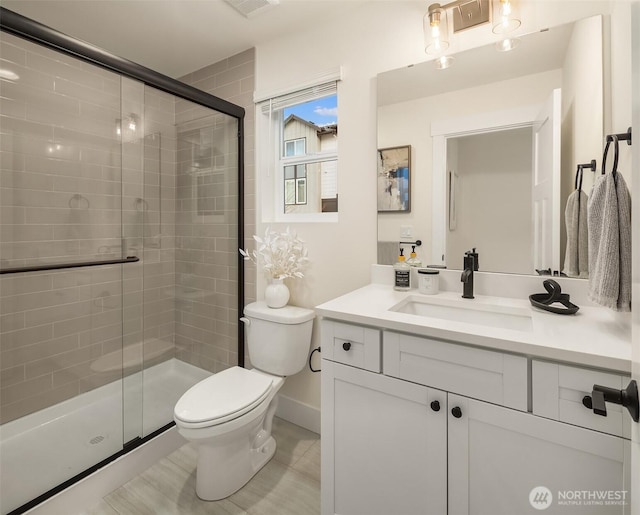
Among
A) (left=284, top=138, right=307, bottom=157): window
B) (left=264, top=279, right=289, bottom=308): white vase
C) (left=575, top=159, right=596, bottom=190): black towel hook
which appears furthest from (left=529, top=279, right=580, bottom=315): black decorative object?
(left=284, top=138, right=307, bottom=157): window

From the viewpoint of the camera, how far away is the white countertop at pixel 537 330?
80 cm

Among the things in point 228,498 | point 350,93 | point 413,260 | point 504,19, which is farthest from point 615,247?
point 228,498

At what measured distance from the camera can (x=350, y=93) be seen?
1.77m

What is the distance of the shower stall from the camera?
159 centimetres

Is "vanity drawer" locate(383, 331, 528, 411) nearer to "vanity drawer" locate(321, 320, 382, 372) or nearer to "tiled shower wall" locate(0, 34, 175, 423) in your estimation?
"vanity drawer" locate(321, 320, 382, 372)

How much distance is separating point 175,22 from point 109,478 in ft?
8.04

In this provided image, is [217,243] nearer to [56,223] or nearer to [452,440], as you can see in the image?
[56,223]

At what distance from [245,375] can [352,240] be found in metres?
0.93

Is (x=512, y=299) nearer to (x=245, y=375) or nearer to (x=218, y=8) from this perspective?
(x=245, y=375)

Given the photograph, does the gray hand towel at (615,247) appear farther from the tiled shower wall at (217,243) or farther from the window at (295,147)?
the tiled shower wall at (217,243)

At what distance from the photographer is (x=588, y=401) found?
2.59 feet

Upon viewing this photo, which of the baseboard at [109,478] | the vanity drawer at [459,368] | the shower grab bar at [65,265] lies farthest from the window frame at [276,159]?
the baseboard at [109,478]

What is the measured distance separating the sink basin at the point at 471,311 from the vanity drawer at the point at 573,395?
0.31 m

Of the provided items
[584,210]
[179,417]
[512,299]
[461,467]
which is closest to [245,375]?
Result: [179,417]
